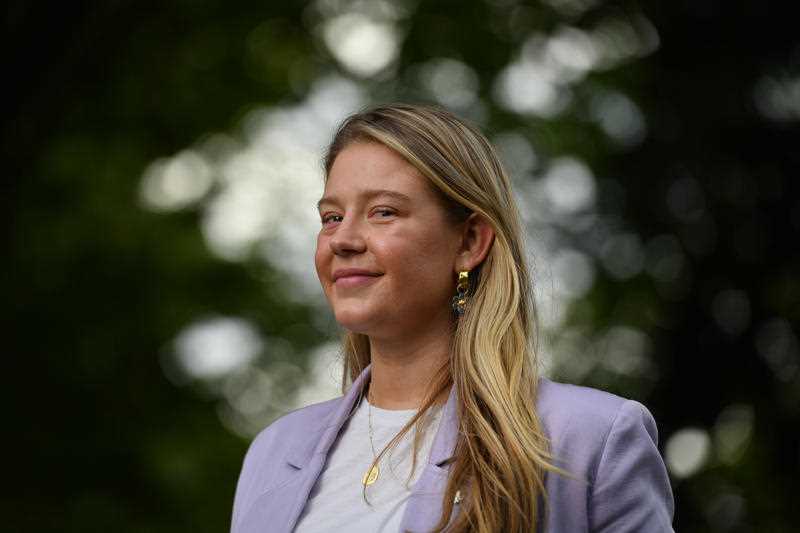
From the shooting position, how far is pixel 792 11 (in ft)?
28.6

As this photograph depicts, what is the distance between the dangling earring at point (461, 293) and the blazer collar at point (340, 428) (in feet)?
0.65

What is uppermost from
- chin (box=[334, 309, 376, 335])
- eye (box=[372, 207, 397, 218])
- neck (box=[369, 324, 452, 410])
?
eye (box=[372, 207, 397, 218])

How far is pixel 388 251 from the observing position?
2.96 meters

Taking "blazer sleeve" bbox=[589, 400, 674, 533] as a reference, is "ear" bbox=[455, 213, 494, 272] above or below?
above

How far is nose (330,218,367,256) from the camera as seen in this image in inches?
118

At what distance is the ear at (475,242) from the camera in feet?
10.1

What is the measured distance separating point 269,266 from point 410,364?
10.7 metres

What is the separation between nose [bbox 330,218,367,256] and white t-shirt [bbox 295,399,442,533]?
44 cm

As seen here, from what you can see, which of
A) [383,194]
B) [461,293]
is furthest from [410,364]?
[383,194]

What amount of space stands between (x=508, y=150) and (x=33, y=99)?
7.22m

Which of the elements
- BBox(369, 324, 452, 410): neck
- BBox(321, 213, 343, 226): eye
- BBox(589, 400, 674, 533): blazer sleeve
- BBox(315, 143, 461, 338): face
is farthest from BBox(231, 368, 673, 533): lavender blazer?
BBox(321, 213, 343, 226): eye

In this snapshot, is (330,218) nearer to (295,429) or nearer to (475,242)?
(475,242)

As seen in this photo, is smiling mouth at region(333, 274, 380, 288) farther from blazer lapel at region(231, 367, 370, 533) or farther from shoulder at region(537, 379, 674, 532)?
shoulder at region(537, 379, 674, 532)

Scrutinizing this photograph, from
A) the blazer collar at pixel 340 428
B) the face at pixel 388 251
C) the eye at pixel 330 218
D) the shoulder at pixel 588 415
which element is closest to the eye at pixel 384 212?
the face at pixel 388 251
